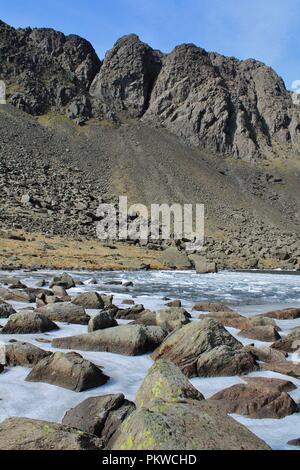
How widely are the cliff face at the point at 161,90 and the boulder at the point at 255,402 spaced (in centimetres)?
10083

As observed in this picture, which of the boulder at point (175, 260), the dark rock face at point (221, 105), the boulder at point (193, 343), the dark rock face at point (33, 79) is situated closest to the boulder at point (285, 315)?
the boulder at point (193, 343)

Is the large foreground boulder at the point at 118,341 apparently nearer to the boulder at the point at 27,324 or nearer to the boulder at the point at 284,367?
the boulder at the point at 27,324

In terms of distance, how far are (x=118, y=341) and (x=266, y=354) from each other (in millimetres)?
3132

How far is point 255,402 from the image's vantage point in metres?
6.46

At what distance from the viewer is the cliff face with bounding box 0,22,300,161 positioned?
108 m

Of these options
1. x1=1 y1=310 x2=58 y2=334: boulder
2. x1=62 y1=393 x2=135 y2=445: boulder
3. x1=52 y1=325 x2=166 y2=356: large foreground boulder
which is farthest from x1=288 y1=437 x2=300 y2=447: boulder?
x1=1 y1=310 x2=58 y2=334: boulder

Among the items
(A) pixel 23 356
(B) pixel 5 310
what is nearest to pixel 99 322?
(A) pixel 23 356

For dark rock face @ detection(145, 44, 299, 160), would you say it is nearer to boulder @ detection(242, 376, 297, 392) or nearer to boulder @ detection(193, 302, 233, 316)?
boulder @ detection(193, 302, 233, 316)

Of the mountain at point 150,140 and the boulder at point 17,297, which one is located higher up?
the mountain at point 150,140

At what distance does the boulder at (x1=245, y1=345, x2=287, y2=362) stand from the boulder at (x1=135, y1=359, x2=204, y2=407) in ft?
12.1

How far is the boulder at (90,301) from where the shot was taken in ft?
53.0

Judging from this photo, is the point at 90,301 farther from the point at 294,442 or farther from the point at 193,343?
the point at 294,442

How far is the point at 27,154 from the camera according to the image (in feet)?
268

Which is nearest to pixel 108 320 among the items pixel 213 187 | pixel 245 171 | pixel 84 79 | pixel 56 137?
pixel 213 187
